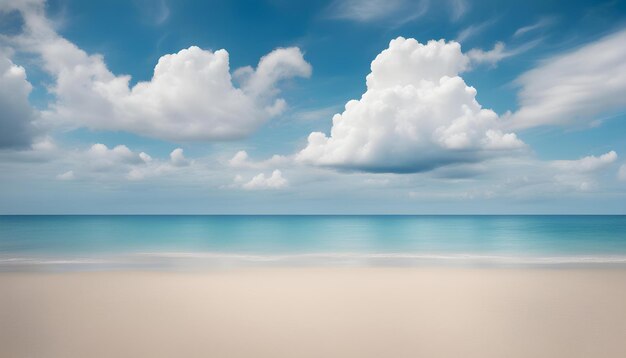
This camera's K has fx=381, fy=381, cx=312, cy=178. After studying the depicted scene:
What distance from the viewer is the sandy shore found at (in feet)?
25.2

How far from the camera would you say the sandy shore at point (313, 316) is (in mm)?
7672

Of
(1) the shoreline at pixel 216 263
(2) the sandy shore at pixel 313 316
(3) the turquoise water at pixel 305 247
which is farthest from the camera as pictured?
(3) the turquoise water at pixel 305 247

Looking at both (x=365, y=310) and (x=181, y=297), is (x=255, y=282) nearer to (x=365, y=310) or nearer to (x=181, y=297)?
(x=181, y=297)

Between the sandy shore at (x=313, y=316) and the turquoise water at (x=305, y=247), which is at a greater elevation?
the sandy shore at (x=313, y=316)

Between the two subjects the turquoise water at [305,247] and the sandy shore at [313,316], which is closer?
the sandy shore at [313,316]

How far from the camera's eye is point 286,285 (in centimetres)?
1327

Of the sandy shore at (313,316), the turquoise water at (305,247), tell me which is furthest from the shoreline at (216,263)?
the sandy shore at (313,316)

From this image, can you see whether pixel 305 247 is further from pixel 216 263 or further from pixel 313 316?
pixel 313 316

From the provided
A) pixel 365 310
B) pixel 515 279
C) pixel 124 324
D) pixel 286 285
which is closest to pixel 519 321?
pixel 365 310

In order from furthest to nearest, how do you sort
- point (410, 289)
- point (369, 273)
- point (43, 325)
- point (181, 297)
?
1. point (369, 273)
2. point (410, 289)
3. point (181, 297)
4. point (43, 325)

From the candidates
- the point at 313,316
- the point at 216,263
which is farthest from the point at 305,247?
the point at 313,316

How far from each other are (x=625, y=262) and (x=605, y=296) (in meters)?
12.8

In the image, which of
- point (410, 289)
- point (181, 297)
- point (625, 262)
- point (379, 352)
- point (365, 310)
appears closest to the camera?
point (379, 352)

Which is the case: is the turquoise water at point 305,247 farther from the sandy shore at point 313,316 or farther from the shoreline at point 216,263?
the sandy shore at point 313,316
